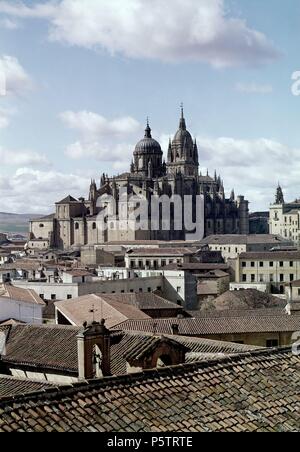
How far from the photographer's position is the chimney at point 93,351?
1427 centimetres

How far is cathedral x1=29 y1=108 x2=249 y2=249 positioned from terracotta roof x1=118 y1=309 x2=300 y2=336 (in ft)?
233

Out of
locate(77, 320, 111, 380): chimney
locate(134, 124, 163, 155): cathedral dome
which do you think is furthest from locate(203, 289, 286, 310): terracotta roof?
locate(134, 124, 163, 155): cathedral dome

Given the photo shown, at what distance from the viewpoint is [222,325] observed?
24328mm

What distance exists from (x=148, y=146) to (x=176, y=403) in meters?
105

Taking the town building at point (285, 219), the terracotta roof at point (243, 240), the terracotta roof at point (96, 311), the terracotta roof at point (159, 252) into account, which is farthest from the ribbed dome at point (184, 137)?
the terracotta roof at point (96, 311)

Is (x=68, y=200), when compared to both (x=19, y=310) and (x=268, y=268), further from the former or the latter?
(x=19, y=310)

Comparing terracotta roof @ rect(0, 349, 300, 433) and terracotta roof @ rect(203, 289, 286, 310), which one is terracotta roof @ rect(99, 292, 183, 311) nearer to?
terracotta roof @ rect(203, 289, 286, 310)

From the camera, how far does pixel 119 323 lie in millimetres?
23297

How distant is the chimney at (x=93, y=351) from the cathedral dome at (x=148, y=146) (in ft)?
320

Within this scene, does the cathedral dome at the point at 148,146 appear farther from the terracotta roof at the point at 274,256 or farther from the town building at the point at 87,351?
the town building at the point at 87,351

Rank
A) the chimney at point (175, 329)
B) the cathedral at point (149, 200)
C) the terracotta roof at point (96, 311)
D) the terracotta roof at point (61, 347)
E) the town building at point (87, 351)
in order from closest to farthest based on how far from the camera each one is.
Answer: the town building at point (87, 351)
the terracotta roof at point (61, 347)
the chimney at point (175, 329)
the terracotta roof at point (96, 311)
the cathedral at point (149, 200)

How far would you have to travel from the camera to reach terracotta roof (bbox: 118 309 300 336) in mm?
22953
